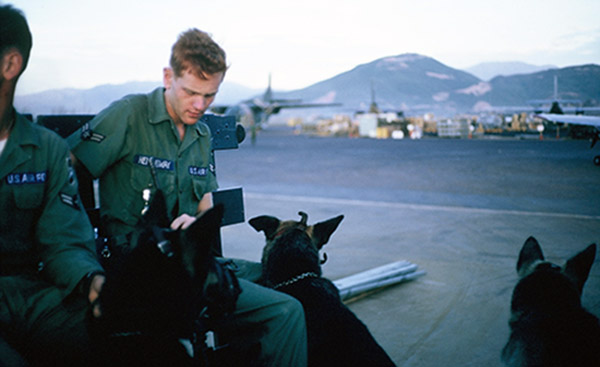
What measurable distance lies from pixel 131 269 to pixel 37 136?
2.48 ft

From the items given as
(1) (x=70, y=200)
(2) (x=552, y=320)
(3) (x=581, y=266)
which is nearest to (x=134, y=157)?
(1) (x=70, y=200)

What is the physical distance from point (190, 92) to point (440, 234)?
17.0 feet

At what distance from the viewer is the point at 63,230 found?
5.72 feet

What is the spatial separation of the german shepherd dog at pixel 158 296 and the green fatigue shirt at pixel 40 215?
0.29 m

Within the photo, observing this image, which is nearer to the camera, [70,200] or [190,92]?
[70,200]

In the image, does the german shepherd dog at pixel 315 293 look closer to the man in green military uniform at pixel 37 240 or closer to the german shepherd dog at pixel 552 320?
the german shepherd dog at pixel 552 320

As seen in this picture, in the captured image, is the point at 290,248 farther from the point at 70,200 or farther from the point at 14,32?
the point at 14,32

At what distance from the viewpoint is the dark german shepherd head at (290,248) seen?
2.69m

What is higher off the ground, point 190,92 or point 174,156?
point 190,92

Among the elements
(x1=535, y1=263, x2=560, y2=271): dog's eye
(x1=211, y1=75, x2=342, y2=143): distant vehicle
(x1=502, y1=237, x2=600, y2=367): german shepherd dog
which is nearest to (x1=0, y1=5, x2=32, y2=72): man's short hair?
(x1=502, y1=237, x2=600, y2=367): german shepherd dog

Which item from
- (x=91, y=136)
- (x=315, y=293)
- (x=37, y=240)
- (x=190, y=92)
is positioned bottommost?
(x=315, y=293)

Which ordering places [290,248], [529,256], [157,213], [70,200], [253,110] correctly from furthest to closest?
[253,110], [529,256], [290,248], [70,200], [157,213]

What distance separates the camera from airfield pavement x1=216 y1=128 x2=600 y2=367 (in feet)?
12.1

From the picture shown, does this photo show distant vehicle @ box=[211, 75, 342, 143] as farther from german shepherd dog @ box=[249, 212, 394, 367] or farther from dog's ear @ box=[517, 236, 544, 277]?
dog's ear @ box=[517, 236, 544, 277]
